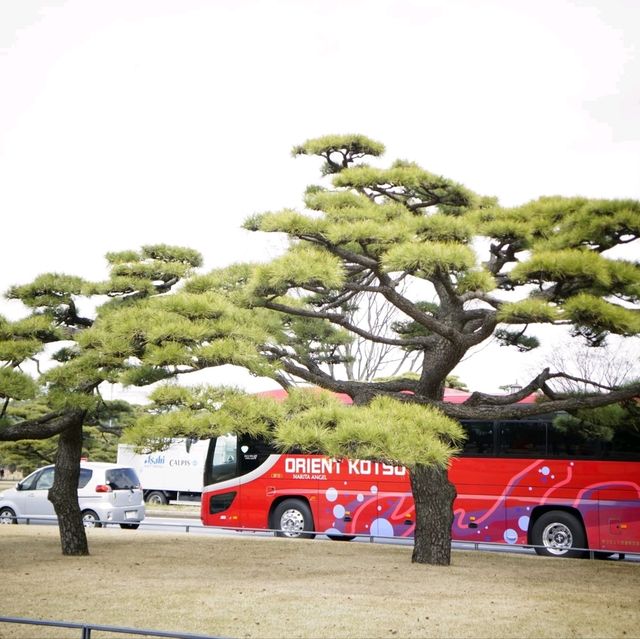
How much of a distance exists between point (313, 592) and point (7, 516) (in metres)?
12.0

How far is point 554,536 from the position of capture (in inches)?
614

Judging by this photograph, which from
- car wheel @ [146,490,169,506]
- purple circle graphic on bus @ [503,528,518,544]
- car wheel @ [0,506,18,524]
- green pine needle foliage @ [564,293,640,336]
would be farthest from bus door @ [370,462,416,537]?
car wheel @ [146,490,169,506]

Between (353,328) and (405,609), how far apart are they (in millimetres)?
3654

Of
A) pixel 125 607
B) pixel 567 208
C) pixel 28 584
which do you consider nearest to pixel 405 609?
pixel 125 607

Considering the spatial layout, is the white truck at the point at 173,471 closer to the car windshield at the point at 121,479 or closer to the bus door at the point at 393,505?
the car windshield at the point at 121,479

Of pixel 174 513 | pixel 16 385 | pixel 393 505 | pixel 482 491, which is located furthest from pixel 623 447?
pixel 174 513

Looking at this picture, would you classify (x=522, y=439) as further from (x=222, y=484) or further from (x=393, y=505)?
(x=222, y=484)

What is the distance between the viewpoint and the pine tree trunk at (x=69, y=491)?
495 inches

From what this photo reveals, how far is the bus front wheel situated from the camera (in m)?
17.6

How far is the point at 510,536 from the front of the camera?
52.2ft

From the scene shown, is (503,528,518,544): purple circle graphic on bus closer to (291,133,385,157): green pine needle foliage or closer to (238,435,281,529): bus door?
(238,435,281,529): bus door

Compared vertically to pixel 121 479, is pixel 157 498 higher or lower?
lower

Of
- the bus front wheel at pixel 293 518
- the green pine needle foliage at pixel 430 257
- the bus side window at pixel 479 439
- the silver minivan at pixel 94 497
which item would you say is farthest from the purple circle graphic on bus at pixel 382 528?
the green pine needle foliage at pixel 430 257

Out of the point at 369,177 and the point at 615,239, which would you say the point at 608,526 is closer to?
the point at 615,239
